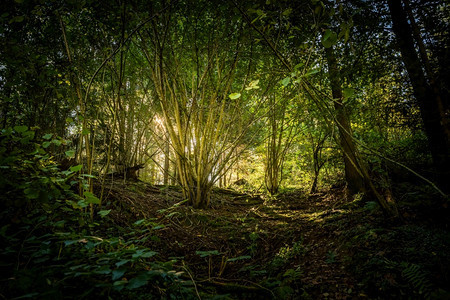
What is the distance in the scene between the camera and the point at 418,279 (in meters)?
1.42

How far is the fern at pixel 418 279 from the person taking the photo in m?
1.36

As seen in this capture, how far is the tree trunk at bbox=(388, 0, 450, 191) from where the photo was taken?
241 cm

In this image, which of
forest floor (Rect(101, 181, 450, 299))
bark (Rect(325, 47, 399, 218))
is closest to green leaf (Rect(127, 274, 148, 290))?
forest floor (Rect(101, 181, 450, 299))

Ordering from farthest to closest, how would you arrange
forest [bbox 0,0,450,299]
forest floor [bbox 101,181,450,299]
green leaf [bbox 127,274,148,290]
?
forest floor [bbox 101,181,450,299] → forest [bbox 0,0,450,299] → green leaf [bbox 127,274,148,290]

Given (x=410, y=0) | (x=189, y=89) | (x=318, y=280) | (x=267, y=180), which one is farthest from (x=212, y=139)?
(x=267, y=180)

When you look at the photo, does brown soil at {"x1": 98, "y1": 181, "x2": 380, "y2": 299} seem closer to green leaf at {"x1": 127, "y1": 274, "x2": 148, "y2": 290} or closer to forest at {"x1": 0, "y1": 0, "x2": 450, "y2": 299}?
forest at {"x1": 0, "y1": 0, "x2": 450, "y2": 299}

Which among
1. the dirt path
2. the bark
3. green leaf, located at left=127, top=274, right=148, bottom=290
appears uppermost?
the bark

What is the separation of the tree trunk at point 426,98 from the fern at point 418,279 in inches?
61.6

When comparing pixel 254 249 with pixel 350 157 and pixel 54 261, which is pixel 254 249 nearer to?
pixel 350 157

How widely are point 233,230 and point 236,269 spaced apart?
3.30 feet

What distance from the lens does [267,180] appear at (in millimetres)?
7500

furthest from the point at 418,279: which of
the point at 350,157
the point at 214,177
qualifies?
the point at 214,177

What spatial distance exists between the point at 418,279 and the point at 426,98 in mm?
2234

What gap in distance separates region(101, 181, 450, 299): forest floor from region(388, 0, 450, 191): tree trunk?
2.00ft
